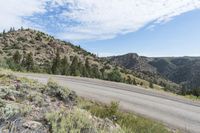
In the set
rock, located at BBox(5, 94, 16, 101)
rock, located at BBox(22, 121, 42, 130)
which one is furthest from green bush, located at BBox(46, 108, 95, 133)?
rock, located at BBox(5, 94, 16, 101)

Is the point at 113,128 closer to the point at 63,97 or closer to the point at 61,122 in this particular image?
the point at 61,122

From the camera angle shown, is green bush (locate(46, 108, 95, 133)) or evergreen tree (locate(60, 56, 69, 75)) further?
evergreen tree (locate(60, 56, 69, 75))

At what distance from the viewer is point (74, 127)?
5801 millimetres

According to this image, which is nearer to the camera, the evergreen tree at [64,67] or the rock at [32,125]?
the rock at [32,125]

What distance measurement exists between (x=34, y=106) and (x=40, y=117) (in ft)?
3.02

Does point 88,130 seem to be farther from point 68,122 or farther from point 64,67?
point 64,67

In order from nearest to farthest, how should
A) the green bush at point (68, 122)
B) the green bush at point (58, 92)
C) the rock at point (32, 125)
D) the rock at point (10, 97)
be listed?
the green bush at point (68, 122) → the rock at point (32, 125) → the rock at point (10, 97) → the green bush at point (58, 92)

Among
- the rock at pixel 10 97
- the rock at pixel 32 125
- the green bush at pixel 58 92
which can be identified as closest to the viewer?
the rock at pixel 32 125

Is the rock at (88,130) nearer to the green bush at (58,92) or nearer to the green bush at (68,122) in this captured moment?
the green bush at (68,122)

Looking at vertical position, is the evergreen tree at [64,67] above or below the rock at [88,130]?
above

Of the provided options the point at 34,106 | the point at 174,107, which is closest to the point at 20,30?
the point at 174,107

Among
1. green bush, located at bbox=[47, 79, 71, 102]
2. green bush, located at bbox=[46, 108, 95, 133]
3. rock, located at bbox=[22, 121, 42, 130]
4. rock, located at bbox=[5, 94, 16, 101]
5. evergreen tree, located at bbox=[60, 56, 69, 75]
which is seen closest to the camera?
green bush, located at bbox=[46, 108, 95, 133]

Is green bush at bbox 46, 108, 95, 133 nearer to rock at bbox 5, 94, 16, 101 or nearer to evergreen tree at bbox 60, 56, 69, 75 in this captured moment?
rock at bbox 5, 94, 16, 101

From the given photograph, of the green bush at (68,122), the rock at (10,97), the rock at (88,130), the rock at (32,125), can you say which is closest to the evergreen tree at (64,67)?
the rock at (10,97)
